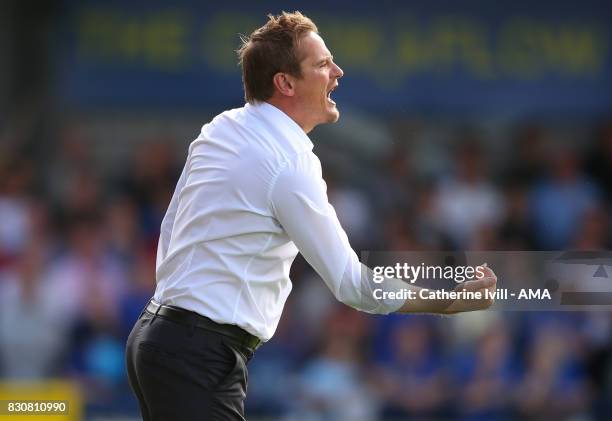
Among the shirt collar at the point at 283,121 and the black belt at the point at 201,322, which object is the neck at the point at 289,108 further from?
the black belt at the point at 201,322

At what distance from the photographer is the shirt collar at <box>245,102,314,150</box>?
4.16 m

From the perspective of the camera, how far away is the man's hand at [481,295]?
4129 mm

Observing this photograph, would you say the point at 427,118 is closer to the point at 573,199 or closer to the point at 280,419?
the point at 573,199

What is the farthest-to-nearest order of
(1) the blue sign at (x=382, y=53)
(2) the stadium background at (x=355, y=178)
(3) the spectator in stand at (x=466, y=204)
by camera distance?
(1) the blue sign at (x=382, y=53) → (3) the spectator in stand at (x=466, y=204) → (2) the stadium background at (x=355, y=178)

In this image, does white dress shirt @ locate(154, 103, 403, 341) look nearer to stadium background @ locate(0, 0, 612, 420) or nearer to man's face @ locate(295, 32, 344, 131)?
man's face @ locate(295, 32, 344, 131)

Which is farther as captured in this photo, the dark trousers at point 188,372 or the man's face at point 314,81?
the man's face at point 314,81

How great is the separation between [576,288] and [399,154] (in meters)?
6.23

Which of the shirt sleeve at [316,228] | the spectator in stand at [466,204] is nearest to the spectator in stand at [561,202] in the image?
the spectator in stand at [466,204]

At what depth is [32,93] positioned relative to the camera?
38.3ft

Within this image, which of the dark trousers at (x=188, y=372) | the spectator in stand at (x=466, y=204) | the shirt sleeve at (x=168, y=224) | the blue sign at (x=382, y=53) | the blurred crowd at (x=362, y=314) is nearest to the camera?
the dark trousers at (x=188, y=372)

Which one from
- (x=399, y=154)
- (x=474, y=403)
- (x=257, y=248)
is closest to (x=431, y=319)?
(x=474, y=403)

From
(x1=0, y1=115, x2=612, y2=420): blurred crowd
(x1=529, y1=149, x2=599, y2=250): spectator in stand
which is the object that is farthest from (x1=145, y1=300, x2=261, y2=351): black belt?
(x1=529, y1=149, x2=599, y2=250): spectator in stand

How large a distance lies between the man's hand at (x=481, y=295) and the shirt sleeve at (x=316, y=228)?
0.85ft

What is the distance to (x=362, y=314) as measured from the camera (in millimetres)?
8805
